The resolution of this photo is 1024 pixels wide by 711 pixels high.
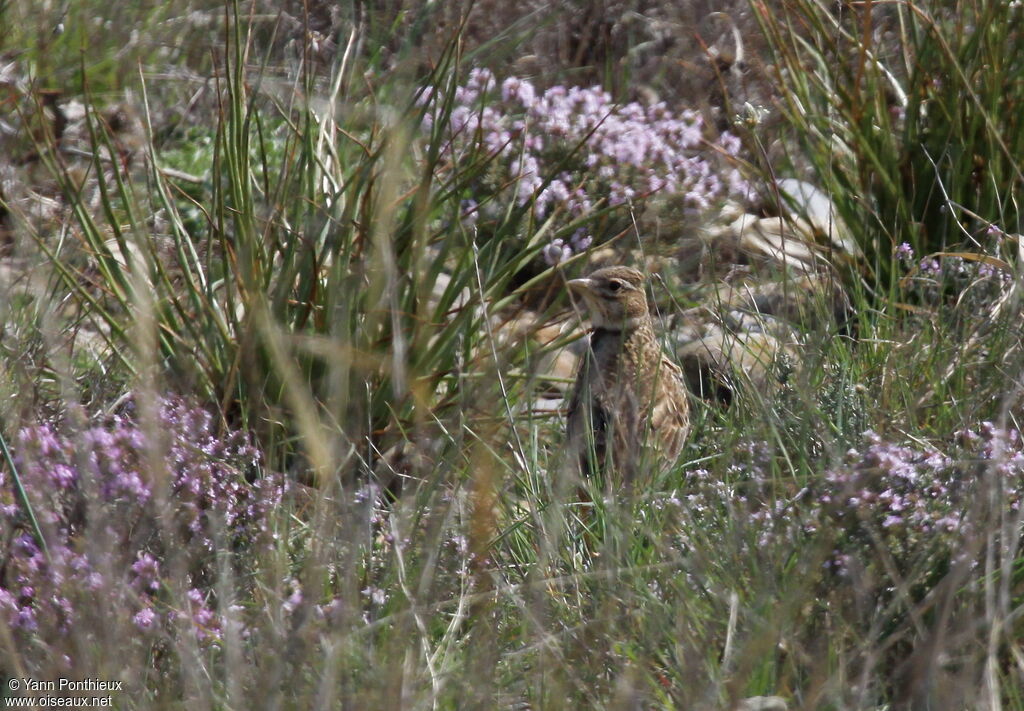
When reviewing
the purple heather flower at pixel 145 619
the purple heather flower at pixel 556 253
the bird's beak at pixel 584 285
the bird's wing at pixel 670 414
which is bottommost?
the bird's wing at pixel 670 414

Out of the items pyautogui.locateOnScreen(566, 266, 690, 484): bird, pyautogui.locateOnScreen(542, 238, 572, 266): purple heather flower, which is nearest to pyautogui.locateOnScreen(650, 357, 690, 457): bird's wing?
pyautogui.locateOnScreen(566, 266, 690, 484): bird

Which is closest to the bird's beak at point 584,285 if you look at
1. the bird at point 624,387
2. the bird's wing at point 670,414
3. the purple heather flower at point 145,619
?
the bird at point 624,387

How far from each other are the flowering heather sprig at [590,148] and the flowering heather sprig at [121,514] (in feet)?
8.19

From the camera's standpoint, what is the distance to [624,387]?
12.7 feet

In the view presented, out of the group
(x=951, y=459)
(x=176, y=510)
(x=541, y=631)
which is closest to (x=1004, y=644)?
(x=951, y=459)

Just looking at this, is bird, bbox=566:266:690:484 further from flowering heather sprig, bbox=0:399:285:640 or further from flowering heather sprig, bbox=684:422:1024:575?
flowering heather sprig, bbox=0:399:285:640

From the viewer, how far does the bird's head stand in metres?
4.15

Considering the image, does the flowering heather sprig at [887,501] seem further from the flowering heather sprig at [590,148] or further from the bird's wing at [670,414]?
the flowering heather sprig at [590,148]

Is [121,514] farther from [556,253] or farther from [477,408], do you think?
[556,253]

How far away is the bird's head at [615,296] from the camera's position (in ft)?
13.6

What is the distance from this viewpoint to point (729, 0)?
7484 millimetres

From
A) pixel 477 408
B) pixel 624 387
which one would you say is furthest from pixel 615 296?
pixel 477 408

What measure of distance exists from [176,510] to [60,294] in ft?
5.34

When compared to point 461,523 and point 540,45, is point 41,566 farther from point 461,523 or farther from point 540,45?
point 540,45
